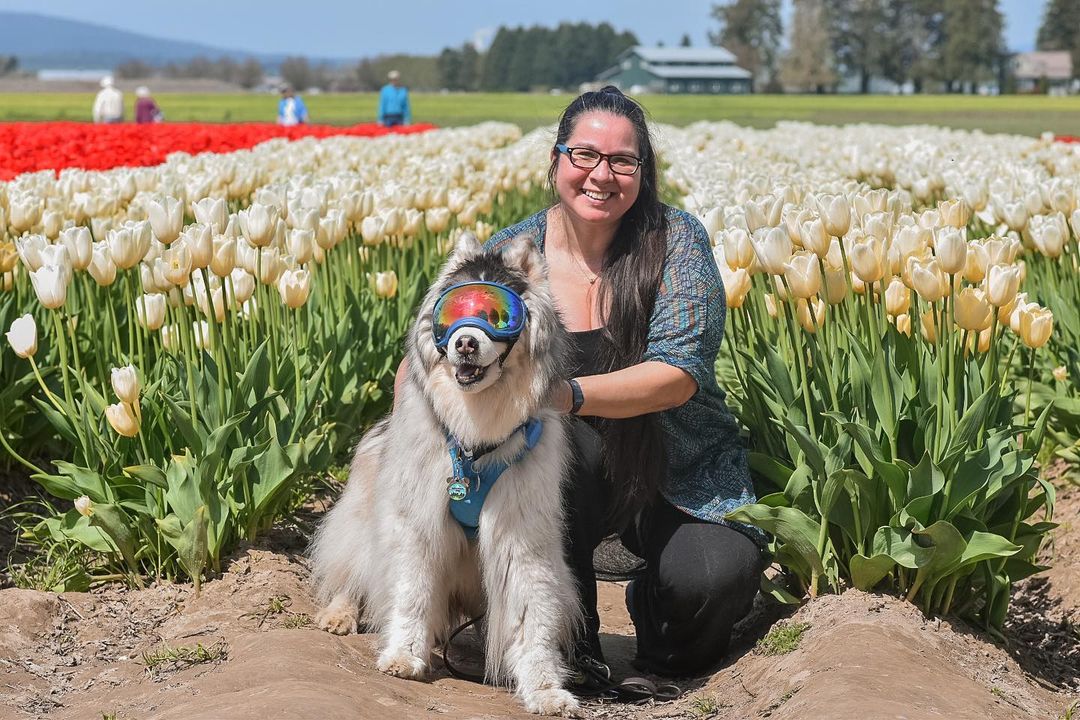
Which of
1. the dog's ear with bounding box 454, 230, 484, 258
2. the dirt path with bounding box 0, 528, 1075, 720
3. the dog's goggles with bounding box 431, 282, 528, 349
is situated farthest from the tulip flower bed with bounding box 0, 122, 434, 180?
the dog's goggles with bounding box 431, 282, 528, 349

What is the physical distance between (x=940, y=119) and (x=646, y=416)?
168ft

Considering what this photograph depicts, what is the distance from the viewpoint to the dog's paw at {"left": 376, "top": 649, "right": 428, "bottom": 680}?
3.99m

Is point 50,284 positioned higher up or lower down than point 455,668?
higher up

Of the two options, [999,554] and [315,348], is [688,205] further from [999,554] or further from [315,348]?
[999,554]

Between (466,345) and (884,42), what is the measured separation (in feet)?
461

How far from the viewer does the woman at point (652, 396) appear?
172 inches

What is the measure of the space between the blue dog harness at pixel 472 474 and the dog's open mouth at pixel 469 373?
1.09ft

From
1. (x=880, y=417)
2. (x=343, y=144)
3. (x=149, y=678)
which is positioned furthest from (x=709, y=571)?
(x=343, y=144)

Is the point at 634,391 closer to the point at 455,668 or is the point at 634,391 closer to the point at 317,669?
the point at 455,668

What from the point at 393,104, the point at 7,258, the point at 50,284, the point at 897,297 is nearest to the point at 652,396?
the point at 897,297

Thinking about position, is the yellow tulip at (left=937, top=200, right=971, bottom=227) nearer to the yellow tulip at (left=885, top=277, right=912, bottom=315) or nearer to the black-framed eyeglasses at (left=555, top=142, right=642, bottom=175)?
the yellow tulip at (left=885, top=277, right=912, bottom=315)

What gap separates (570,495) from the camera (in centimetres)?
427

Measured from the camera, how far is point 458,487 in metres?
3.88

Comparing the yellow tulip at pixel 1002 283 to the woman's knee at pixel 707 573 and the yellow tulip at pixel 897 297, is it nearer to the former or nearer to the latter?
the yellow tulip at pixel 897 297
